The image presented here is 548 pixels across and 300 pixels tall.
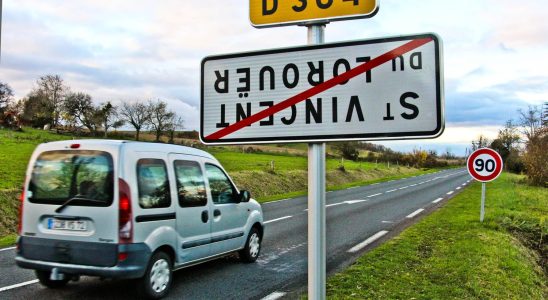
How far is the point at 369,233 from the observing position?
11.4m

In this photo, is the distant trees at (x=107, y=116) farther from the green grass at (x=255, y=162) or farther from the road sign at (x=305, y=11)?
the road sign at (x=305, y=11)

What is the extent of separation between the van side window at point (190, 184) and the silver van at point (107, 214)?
0.02 metres

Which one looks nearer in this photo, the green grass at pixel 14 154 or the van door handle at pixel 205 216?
the van door handle at pixel 205 216

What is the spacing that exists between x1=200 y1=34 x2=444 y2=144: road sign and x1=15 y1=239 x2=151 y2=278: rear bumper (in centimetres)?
396

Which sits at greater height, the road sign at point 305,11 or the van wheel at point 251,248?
the road sign at point 305,11

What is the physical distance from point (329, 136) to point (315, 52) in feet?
1.27

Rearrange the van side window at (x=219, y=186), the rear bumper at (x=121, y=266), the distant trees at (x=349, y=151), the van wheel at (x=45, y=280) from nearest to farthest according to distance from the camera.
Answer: the rear bumper at (x=121, y=266), the van wheel at (x=45, y=280), the van side window at (x=219, y=186), the distant trees at (x=349, y=151)

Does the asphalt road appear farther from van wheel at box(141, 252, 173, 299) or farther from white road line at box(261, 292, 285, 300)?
van wheel at box(141, 252, 173, 299)

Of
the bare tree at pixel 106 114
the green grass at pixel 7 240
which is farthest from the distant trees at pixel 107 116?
the green grass at pixel 7 240

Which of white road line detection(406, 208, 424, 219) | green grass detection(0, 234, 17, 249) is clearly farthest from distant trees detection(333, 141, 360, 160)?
green grass detection(0, 234, 17, 249)

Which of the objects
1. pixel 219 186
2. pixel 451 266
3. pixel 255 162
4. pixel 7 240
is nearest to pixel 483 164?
pixel 451 266

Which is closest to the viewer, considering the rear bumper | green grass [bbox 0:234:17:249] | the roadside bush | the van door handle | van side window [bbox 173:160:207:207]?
the rear bumper

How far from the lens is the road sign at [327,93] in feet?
6.08

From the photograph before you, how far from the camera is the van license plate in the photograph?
5.74 m
